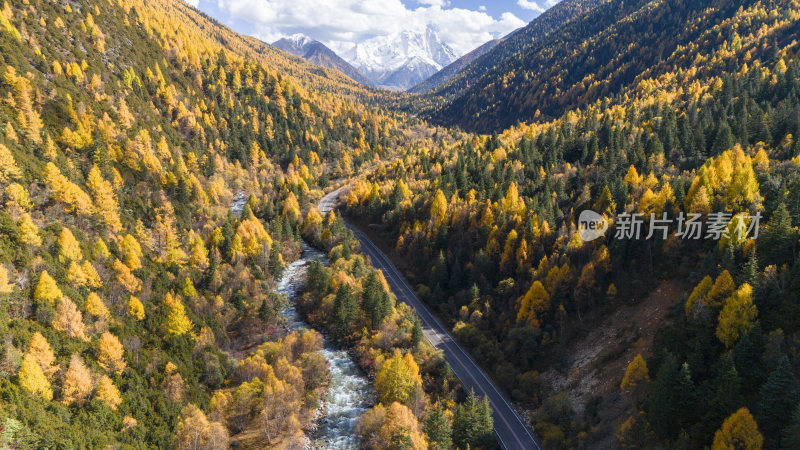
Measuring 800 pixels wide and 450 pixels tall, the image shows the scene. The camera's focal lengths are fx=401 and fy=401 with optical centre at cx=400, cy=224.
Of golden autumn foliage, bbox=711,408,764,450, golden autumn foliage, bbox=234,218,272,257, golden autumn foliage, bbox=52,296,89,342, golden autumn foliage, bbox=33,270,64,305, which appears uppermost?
golden autumn foliage, bbox=234,218,272,257

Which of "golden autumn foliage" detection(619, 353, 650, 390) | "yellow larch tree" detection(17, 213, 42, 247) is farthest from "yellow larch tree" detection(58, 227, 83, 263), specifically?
"golden autumn foliage" detection(619, 353, 650, 390)

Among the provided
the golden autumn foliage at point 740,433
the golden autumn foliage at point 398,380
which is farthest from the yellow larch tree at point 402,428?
the golden autumn foliage at point 740,433

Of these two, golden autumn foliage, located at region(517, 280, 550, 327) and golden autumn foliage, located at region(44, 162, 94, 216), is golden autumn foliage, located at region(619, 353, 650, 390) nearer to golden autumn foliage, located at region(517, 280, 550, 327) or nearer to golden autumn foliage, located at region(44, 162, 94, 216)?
golden autumn foliage, located at region(517, 280, 550, 327)

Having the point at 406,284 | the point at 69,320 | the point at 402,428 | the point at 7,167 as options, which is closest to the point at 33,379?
the point at 69,320

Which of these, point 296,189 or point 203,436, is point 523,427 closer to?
point 203,436

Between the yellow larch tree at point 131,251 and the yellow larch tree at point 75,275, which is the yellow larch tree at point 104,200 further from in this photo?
the yellow larch tree at point 75,275

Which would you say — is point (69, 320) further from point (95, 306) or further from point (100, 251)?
point (100, 251)

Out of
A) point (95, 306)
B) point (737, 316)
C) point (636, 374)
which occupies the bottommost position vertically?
point (636, 374)

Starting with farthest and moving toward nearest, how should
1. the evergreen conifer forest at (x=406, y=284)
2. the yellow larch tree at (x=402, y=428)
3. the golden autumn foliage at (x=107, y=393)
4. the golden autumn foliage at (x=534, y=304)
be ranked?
the golden autumn foliage at (x=534, y=304) → the golden autumn foliage at (x=107, y=393) → the yellow larch tree at (x=402, y=428) → the evergreen conifer forest at (x=406, y=284)
